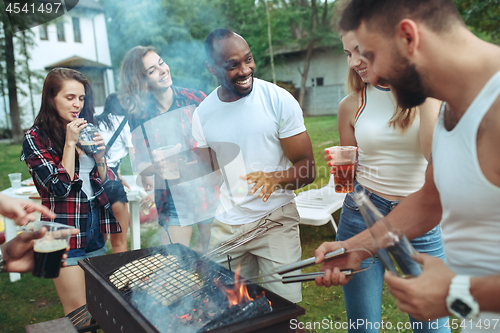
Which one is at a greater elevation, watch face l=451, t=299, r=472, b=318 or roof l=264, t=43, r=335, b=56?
roof l=264, t=43, r=335, b=56

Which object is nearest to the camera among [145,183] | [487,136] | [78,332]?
[487,136]

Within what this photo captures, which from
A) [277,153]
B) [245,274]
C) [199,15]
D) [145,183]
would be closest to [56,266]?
[245,274]

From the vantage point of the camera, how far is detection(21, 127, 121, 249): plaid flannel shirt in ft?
9.14

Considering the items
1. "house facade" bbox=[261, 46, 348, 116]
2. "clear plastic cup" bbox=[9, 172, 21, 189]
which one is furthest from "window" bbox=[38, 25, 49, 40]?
"clear plastic cup" bbox=[9, 172, 21, 189]

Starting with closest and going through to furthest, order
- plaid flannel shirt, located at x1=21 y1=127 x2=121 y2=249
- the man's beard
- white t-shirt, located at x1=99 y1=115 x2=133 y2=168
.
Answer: the man's beard
plaid flannel shirt, located at x1=21 y1=127 x2=121 y2=249
white t-shirt, located at x1=99 y1=115 x2=133 y2=168

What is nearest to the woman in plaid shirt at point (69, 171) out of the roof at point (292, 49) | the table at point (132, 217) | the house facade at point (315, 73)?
the table at point (132, 217)

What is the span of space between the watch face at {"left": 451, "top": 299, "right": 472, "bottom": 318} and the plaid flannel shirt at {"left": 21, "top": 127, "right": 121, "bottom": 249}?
2.73 meters

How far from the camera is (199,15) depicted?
4965mm

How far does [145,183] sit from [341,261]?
8.61ft

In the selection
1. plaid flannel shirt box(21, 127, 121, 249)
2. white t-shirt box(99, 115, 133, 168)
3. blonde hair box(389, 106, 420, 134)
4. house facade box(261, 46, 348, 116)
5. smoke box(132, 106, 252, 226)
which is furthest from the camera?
house facade box(261, 46, 348, 116)

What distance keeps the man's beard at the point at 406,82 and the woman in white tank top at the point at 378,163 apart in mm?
725

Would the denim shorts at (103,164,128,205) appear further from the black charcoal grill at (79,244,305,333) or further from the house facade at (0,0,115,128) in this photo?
the house facade at (0,0,115,128)

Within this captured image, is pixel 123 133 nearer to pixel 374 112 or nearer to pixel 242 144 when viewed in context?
pixel 242 144

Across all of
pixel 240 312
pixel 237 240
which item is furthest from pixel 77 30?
pixel 240 312
